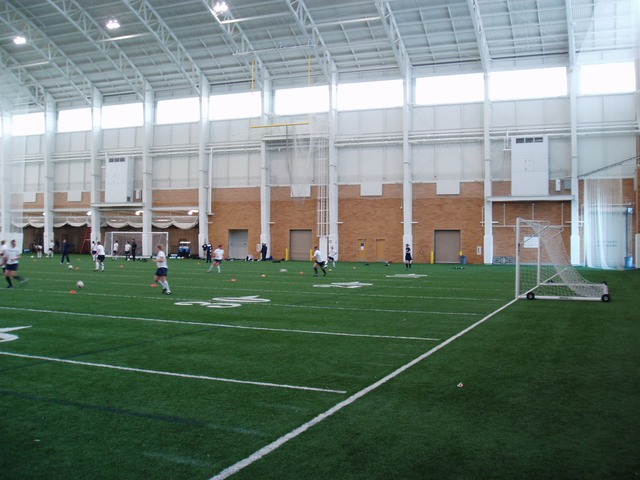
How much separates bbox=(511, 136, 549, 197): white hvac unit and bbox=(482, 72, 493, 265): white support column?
1.71 meters

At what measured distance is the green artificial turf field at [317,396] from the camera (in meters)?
4.61

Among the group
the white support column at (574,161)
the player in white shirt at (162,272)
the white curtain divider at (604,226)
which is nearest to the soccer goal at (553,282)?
the white curtain divider at (604,226)

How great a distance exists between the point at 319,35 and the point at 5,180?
2644 centimetres

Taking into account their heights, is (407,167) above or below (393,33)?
below

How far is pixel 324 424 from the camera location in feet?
18.2

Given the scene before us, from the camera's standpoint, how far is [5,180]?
4444 cm

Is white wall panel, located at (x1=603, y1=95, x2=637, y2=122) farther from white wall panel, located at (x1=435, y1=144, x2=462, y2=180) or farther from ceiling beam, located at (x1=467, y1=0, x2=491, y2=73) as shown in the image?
white wall panel, located at (x1=435, y1=144, x2=462, y2=180)

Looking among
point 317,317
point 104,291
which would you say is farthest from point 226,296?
point 317,317

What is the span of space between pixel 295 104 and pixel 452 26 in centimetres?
1440

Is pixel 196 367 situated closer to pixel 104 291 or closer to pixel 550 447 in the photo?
pixel 550 447

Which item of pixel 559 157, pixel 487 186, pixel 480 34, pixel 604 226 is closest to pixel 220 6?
pixel 480 34

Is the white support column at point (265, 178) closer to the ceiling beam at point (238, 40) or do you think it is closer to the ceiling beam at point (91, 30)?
the ceiling beam at point (238, 40)

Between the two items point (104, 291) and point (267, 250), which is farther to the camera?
point (267, 250)

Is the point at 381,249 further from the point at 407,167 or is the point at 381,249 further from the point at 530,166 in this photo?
the point at 530,166
